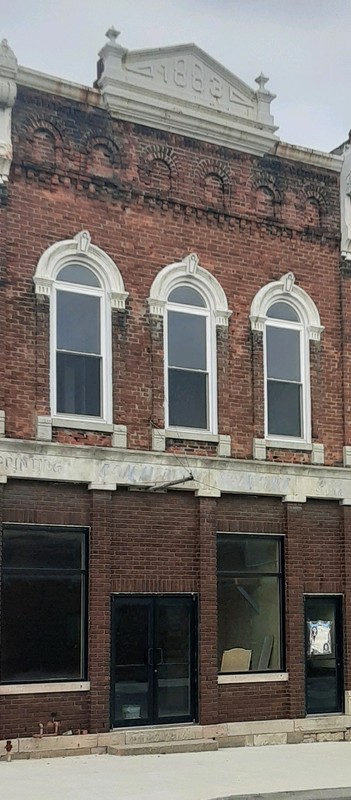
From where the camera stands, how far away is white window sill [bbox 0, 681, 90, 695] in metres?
15.2

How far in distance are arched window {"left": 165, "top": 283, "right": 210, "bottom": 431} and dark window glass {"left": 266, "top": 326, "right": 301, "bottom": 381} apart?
1.22 metres

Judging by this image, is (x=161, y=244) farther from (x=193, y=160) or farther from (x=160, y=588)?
(x=160, y=588)

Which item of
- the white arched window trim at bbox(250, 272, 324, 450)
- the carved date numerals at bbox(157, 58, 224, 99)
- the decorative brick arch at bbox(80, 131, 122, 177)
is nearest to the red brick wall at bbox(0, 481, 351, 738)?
the white arched window trim at bbox(250, 272, 324, 450)

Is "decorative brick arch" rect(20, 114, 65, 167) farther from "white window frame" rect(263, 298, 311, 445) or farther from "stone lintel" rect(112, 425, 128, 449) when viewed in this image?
"white window frame" rect(263, 298, 311, 445)

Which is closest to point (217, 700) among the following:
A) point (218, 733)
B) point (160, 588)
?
point (218, 733)

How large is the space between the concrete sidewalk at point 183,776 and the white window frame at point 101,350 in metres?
4.79

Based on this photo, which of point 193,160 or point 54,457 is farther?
point 193,160

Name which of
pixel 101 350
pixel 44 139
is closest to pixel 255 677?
pixel 101 350

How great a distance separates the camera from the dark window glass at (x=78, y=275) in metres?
16.8

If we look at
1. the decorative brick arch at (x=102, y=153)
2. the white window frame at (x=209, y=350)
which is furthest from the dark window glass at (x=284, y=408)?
the decorative brick arch at (x=102, y=153)

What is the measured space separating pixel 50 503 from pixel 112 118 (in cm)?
606

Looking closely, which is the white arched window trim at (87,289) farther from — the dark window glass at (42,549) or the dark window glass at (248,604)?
the dark window glass at (248,604)

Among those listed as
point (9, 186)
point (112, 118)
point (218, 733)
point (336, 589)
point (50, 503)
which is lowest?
point (218, 733)

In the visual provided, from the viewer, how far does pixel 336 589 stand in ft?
61.3
